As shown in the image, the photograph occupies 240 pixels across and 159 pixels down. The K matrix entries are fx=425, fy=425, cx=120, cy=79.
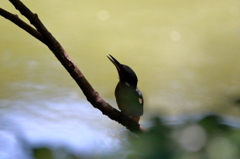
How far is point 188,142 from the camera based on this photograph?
19.1 inches

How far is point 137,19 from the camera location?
4617 mm

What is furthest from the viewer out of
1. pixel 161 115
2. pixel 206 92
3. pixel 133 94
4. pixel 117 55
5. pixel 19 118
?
pixel 117 55

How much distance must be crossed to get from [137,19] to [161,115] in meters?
4.08

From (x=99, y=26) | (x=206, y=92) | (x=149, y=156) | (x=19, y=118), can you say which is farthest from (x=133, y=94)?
(x=99, y=26)

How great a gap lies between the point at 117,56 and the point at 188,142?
3355 mm

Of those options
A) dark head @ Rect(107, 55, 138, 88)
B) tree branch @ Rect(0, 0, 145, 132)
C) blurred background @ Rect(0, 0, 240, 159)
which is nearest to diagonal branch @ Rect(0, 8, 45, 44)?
tree branch @ Rect(0, 0, 145, 132)

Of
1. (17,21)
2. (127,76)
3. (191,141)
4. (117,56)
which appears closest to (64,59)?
(17,21)

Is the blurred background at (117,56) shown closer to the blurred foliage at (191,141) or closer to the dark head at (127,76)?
the dark head at (127,76)

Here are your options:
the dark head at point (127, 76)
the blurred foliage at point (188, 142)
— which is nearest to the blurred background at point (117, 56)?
the dark head at point (127, 76)

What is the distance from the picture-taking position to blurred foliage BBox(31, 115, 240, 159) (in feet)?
A: 1.55

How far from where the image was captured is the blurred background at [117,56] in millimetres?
3273

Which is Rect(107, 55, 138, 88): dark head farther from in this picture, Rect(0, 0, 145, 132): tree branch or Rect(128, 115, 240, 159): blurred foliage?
Rect(128, 115, 240, 159): blurred foliage

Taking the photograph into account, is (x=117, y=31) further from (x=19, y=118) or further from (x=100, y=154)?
(x=100, y=154)

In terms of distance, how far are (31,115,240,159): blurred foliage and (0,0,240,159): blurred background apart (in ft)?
7.31
